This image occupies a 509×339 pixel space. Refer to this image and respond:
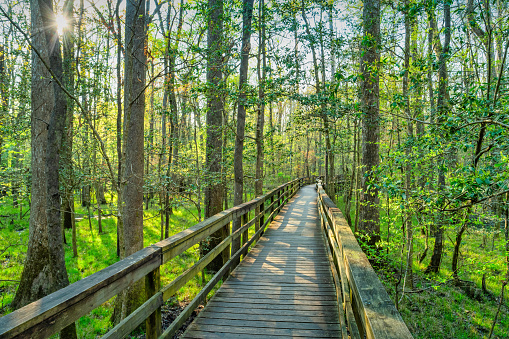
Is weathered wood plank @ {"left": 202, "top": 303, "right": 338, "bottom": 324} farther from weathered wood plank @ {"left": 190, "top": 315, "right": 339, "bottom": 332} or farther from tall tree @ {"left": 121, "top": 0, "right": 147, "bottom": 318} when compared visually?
tall tree @ {"left": 121, "top": 0, "right": 147, "bottom": 318}

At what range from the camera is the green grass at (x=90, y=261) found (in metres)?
6.82

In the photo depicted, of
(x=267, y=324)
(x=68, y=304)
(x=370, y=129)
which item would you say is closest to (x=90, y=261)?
(x=267, y=324)

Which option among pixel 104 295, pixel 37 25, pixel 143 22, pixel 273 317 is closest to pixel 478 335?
pixel 273 317

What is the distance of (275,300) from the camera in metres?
3.55

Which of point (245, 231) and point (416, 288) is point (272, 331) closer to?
point (245, 231)

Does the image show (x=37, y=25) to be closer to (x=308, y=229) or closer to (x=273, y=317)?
(x=273, y=317)

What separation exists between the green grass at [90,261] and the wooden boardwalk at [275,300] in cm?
287

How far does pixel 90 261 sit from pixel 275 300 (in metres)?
9.28

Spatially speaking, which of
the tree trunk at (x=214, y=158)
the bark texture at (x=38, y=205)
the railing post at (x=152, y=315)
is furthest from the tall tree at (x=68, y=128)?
the railing post at (x=152, y=315)

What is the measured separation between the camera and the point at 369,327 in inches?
53.4

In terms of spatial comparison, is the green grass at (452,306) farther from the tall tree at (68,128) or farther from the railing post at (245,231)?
the tall tree at (68,128)

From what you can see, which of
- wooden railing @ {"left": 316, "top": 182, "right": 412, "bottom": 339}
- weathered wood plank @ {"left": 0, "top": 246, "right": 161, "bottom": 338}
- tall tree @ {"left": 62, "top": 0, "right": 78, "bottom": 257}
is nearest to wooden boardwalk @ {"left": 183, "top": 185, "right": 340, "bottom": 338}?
wooden railing @ {"left": 316, "top": 182, "right": 412, "bottom": 339}

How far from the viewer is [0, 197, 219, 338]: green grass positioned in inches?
268

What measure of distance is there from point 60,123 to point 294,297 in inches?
266
